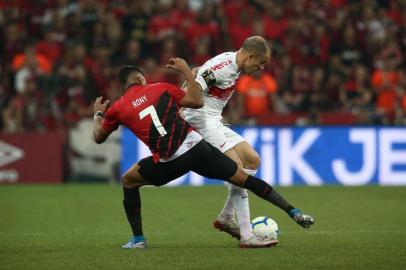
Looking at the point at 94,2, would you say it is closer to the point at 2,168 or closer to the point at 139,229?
the point at 2,168

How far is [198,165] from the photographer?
31.0ft

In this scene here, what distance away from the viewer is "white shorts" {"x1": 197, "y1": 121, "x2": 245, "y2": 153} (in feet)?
33.6

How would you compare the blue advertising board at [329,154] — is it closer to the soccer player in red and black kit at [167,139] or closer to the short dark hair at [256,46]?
the short dark hair at [256,46]

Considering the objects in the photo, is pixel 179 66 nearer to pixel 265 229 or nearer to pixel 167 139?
pixel 167 139

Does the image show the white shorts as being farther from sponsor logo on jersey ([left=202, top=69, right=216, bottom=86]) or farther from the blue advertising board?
the blue advertising board

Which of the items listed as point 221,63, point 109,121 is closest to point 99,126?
point 109,121

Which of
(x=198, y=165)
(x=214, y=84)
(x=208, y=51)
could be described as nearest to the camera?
(x=198, y=165)

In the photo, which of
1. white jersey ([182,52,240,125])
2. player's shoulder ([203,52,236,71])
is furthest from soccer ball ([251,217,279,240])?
player's shoulder ([203,52,236,71])

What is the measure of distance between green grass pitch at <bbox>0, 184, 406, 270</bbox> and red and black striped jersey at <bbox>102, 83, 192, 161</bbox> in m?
1.09

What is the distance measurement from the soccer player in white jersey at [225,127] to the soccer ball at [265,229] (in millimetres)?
103

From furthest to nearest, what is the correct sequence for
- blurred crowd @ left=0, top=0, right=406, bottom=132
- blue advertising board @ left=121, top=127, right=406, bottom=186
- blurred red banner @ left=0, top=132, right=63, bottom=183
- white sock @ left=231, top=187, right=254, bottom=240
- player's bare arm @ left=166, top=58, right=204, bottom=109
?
blurred crowd @ left=0, top=0, right=406, bottom=132 → blurred red banner @ left=0, top=132, right=63, bottom=183 → blue advertising board @ left=121, top=127, right=406, bottom=186 → white sock @ left=231, top=187, right=254, bottom=240 → player's bare arm @ left=166, top=58, right=204, bottom=109

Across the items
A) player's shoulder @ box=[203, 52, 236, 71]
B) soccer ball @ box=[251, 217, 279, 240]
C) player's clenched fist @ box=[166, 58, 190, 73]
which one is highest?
player's shoulder @ box=[203, 52, 236, 71]

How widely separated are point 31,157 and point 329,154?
6013 mm

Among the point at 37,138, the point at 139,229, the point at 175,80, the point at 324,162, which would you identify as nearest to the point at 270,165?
the point at 324,162
